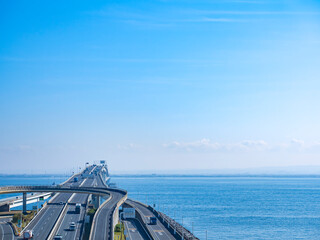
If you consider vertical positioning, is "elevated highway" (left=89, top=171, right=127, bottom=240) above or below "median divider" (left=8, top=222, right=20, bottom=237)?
above

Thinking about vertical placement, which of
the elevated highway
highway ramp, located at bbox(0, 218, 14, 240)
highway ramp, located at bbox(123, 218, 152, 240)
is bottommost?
highway ramp, located at bbox(123, 218, 152, 240)

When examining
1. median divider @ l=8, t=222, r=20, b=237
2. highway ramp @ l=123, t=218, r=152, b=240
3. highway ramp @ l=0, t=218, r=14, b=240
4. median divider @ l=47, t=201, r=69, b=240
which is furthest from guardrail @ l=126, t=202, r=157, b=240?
highway ramp @ l=0, t=218, r=14, b=240

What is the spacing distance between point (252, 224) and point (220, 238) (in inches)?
810

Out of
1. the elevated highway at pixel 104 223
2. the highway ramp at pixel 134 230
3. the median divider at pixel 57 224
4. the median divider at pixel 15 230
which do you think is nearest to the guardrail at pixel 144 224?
the highway ramp at pixel 134 230

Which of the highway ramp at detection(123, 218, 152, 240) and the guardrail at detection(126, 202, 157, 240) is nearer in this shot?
the guardrail at detection(126, 202, 157, 240)

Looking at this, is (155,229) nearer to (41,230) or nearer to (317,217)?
(41,230)

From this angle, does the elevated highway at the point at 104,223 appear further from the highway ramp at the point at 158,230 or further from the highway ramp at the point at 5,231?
the highway ramp at the point at 5,231

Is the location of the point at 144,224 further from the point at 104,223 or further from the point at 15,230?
the point at 15,230

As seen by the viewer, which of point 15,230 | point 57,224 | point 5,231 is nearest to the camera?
point 15,230

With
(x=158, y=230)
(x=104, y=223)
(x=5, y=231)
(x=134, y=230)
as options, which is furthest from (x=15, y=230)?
(x=158, y=230)

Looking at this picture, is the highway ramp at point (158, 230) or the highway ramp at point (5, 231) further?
the highway ramp at point (158, 230)

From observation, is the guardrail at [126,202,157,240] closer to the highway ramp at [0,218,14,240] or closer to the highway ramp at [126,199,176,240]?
the highway ramp at [126,199,176,240]

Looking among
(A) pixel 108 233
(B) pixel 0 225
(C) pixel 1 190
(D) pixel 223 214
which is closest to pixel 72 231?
(A) pixel 108 233

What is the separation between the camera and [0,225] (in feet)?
274
